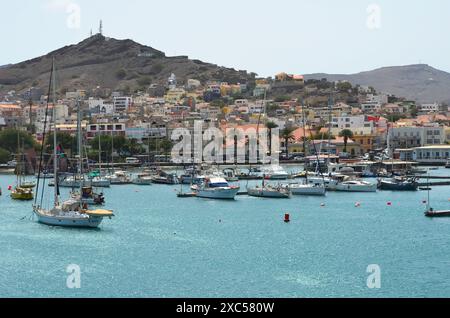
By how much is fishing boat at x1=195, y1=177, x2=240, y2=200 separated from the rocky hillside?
386 feet

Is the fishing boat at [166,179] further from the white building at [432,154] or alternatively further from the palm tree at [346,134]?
the palm tree at [346,134]

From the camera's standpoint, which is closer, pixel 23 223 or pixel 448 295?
pixel 448 295

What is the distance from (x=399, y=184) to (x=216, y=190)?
39.1ft

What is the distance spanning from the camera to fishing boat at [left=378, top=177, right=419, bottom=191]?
50000mm

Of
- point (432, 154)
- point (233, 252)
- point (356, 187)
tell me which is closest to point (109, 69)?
point (432, 154)

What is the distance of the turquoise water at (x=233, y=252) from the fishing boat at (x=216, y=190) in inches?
133

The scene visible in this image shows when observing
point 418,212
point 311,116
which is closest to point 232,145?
point 311,116

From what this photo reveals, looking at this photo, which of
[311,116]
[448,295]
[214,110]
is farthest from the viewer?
[214,110]

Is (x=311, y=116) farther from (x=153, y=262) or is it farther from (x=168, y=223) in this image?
(x=153, y=262)

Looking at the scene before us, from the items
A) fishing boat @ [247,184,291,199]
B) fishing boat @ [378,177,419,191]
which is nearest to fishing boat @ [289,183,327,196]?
fishing boat @ [247,184,291,199]

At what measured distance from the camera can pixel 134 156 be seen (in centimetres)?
8306

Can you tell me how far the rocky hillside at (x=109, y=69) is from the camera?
547 feet

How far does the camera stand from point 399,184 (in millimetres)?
50250
